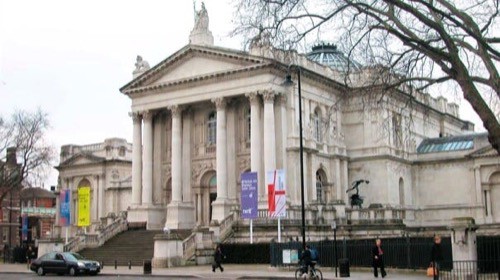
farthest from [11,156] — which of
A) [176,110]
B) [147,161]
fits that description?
[176,110]

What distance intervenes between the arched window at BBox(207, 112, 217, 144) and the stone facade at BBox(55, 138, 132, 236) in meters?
22.0

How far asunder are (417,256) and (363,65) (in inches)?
397

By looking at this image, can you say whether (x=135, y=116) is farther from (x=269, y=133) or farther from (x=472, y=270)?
(x=472, y=270)

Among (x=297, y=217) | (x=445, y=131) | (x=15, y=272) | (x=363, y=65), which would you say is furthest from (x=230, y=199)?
(x=445, y=131)

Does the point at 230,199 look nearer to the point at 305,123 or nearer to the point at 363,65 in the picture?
the point at 305,123

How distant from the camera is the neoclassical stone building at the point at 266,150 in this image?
5234 cm

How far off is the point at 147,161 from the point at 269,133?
12.7 metres

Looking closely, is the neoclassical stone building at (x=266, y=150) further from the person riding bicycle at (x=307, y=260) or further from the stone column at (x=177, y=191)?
the person riding bicycle at (x=307, y=260)

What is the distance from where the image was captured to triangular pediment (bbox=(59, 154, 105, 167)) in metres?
79.9

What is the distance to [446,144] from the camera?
219 ft

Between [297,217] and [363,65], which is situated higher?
[363,65]

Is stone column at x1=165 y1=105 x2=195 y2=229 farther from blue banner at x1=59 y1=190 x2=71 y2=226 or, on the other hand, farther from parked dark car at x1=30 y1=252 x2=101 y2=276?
parked dark car at x1=30 y1=252 x2=101 y2=276

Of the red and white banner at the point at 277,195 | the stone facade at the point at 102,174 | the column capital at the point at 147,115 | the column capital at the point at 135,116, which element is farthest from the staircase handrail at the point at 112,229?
the stone facade at the point at 102,174

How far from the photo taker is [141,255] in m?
45.6
